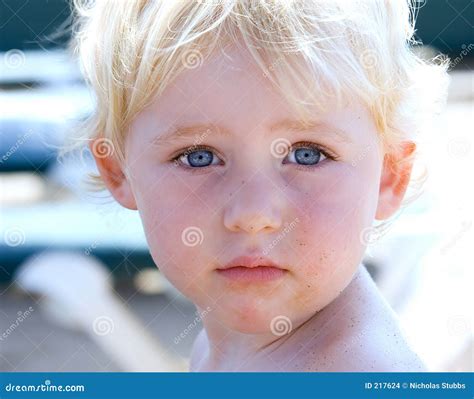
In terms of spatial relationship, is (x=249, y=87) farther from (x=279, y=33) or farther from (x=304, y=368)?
(x=304, y=368)

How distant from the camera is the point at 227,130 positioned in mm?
1535

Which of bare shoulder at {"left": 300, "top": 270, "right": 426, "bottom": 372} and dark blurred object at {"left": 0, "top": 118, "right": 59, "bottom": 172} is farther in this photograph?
dark blurred object at {"left": 0, "top": 118, "right": 59, "bottom": 172}

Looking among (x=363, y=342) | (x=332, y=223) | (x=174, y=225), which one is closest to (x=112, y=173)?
(x=174, y=225)

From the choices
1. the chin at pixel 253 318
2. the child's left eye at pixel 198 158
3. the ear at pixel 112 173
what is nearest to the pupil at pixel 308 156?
the child's left eye at pixel 198 158

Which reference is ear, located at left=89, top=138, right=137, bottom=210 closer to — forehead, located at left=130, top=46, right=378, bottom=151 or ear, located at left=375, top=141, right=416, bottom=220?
forehead, located at left=130, top=46, right=378, bottom=151

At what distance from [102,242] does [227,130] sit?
0.80 m

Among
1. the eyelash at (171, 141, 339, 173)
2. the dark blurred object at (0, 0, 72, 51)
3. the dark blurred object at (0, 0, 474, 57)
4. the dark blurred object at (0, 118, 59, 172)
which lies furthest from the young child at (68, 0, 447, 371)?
the dark blurred object at (0, 118, 59, 172)

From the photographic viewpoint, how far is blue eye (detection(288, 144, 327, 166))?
1.58 m

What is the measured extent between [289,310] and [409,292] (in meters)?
0.79

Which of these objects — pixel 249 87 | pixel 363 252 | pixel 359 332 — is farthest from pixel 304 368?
pixel 249 87

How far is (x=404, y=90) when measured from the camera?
1761mm

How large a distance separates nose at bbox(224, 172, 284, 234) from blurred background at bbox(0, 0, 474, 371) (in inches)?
15.2

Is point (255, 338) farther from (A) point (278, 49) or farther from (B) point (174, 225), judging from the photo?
(A) point (278, 49)

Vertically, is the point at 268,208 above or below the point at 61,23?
below
